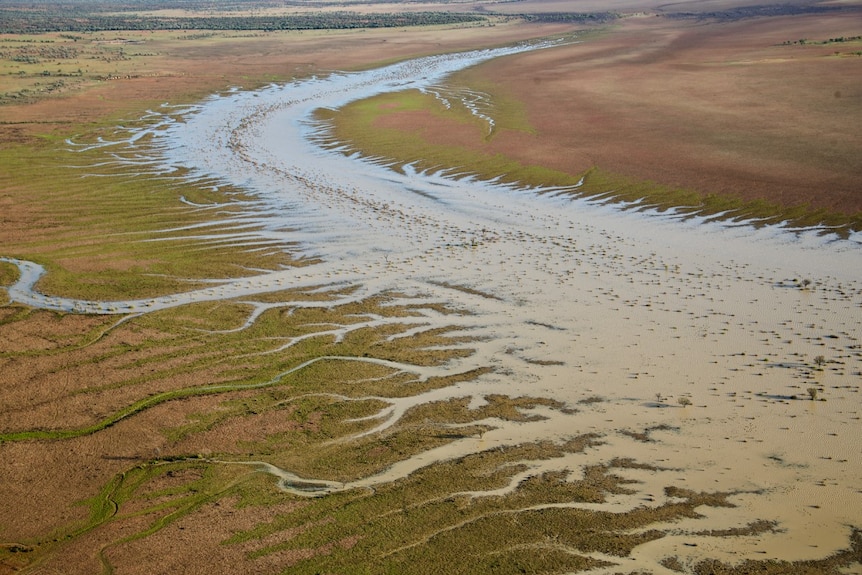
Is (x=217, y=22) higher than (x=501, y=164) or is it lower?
higher

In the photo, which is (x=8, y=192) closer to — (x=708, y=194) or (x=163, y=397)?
(x=163, y=397)

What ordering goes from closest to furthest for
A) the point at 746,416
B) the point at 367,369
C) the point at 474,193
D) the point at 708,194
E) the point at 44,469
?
the point at 44,469 → the point at 746,416 → the point at 367,369 → the point at 708,194 → the point at 474,193

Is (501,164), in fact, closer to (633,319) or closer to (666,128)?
(666,128)

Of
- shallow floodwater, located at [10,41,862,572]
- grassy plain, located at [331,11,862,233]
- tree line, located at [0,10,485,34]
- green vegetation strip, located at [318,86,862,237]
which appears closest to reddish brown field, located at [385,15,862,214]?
grassy plain, located at [331,11,862,233]

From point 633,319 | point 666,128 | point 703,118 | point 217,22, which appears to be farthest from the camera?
point 217,22

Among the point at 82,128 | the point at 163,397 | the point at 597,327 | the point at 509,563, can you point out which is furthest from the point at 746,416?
the point at 82,128

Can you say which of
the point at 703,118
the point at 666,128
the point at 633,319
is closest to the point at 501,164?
the point at 666,128

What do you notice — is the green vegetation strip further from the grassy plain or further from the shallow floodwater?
the shallow floodwater

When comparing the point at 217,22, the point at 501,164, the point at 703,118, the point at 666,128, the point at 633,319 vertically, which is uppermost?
the point at 217,22

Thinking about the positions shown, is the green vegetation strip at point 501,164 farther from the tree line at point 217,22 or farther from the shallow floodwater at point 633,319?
the tree line at point 217,22
